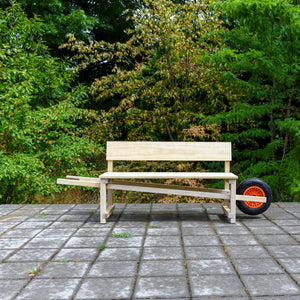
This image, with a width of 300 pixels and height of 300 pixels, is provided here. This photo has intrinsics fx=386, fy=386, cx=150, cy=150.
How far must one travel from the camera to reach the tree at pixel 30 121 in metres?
6.33

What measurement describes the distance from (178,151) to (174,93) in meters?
3.22

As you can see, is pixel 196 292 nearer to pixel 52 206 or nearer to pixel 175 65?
pixel 52 206

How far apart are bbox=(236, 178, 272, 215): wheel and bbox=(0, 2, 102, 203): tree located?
305 centimetres

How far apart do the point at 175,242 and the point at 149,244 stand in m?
0.28

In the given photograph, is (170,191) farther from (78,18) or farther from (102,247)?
(78,18)

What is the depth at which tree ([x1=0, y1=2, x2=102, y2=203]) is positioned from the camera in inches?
249

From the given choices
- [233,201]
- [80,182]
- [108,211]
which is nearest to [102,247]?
[108,211]

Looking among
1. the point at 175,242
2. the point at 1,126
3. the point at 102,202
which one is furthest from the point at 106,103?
the point at 175,242

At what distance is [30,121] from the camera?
6609 millimetres

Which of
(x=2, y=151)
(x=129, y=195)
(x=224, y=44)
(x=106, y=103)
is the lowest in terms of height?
(x=129, y=195)

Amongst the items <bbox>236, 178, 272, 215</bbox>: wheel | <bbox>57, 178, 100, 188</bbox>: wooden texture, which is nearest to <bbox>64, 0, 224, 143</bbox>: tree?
<bbox>236, 178, 272, 215</bbox>: wheel

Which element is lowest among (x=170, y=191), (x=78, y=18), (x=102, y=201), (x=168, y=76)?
(x=102, y=201)

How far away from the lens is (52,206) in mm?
6125

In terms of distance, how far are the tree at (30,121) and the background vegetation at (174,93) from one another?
0.07 ft
